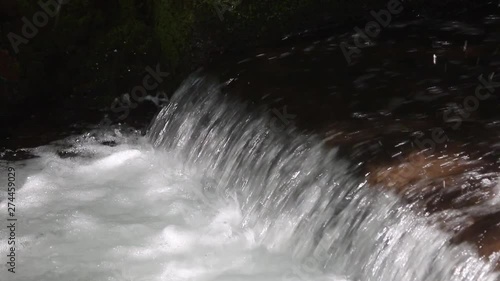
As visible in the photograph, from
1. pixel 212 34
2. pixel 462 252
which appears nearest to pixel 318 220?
pixel 462 252

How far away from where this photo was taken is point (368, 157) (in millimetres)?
4469

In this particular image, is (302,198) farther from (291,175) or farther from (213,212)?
(213,212)

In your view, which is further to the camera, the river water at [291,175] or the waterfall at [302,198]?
the river water at [291,175]

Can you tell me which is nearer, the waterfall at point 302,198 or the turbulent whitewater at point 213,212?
the waterfall at point 302,198

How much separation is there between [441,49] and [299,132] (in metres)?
1.63

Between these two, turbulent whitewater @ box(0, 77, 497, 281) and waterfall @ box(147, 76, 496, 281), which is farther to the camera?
turbulent whitewater @ box(0, 77, 497, 281)

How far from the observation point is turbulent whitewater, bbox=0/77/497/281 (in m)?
4.06

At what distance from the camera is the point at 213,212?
5164 mm

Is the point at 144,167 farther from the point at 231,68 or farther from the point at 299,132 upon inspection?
the point at 299,132

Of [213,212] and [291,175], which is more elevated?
[291,175]

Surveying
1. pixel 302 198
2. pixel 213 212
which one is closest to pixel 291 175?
pixel 302 198

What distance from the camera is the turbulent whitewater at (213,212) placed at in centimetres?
406

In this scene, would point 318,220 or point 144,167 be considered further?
point 144,167

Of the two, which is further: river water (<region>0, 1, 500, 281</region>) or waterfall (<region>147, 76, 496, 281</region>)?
river water (<region>0, 1, 500, 281</region>)
